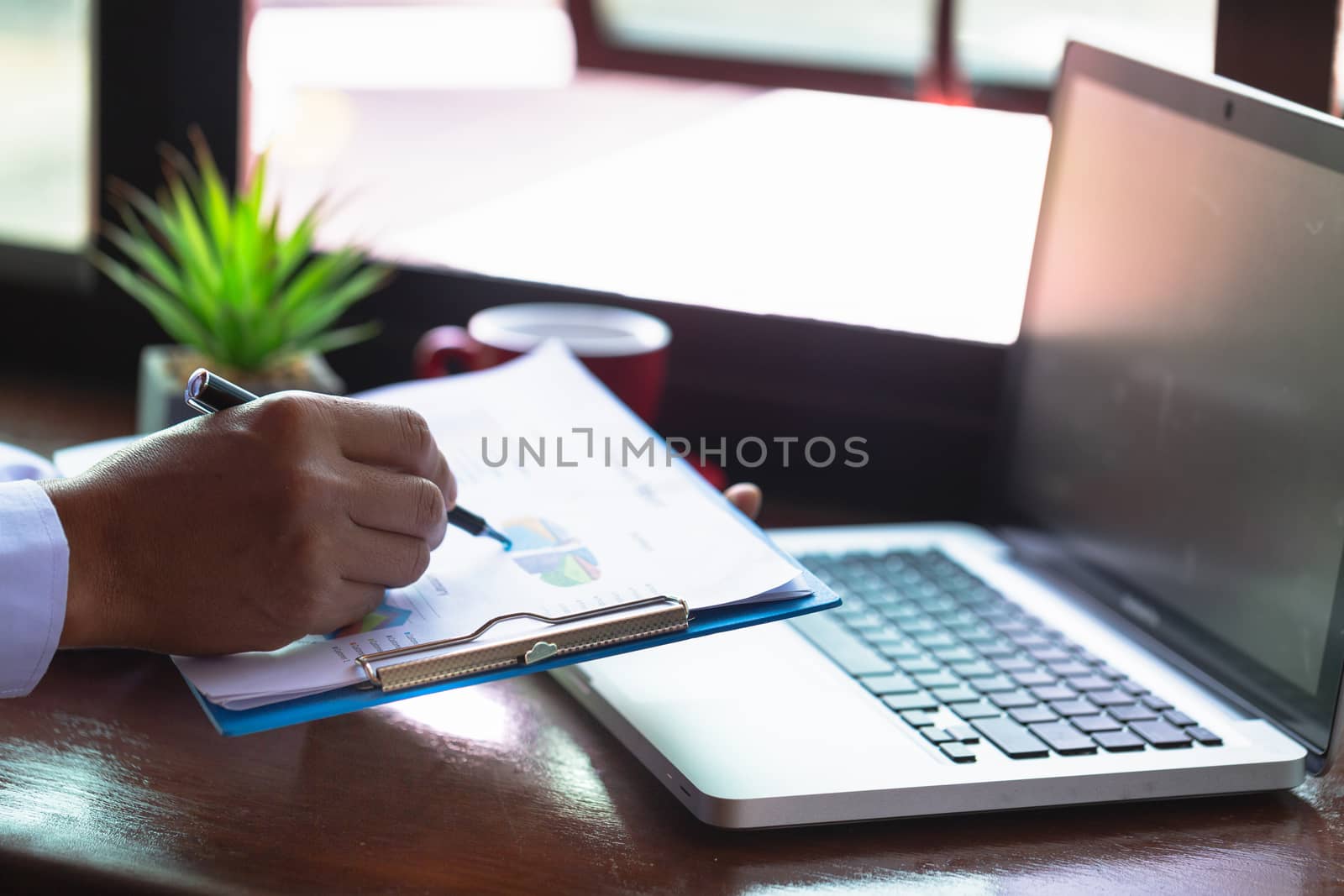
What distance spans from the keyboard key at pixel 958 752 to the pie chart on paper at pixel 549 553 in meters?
0.20

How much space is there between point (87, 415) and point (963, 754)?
34.0 inches

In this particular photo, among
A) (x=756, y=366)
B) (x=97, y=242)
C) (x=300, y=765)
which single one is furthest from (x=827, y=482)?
(x=97, y=242)

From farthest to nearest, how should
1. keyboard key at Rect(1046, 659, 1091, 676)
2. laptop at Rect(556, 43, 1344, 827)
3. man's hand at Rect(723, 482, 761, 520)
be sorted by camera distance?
man's hand at Rect(723, 482, 761, 520), keyboard key at Rect(1046, 659, 1091, 676), laptop at Rect(556, 43, 1344, 827)

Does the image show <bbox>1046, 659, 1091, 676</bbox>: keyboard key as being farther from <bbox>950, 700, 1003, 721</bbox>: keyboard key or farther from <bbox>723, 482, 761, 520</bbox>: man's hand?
<bbox>723, 482, 761, 520</bbox>: man's hand

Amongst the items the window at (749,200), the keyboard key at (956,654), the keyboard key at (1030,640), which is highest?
the window at (749,200)

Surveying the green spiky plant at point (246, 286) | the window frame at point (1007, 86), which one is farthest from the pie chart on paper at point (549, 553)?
the window frame at point (1007, 86)

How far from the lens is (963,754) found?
2.15ft

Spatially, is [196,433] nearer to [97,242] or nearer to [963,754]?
[963,754]

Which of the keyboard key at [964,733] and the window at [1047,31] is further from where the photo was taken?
the window at [1047,31]

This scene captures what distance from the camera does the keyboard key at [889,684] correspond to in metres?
0.73

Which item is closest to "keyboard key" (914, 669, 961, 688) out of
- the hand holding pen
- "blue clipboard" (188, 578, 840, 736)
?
"blue clipboard" (188, 578, 840, 736)

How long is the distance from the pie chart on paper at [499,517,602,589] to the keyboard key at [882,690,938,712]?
7.0 inches

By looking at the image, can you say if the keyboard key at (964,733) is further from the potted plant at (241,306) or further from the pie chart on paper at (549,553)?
the potted plant at (241,306)

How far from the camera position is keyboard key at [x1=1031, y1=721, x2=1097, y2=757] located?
2.20 feet
